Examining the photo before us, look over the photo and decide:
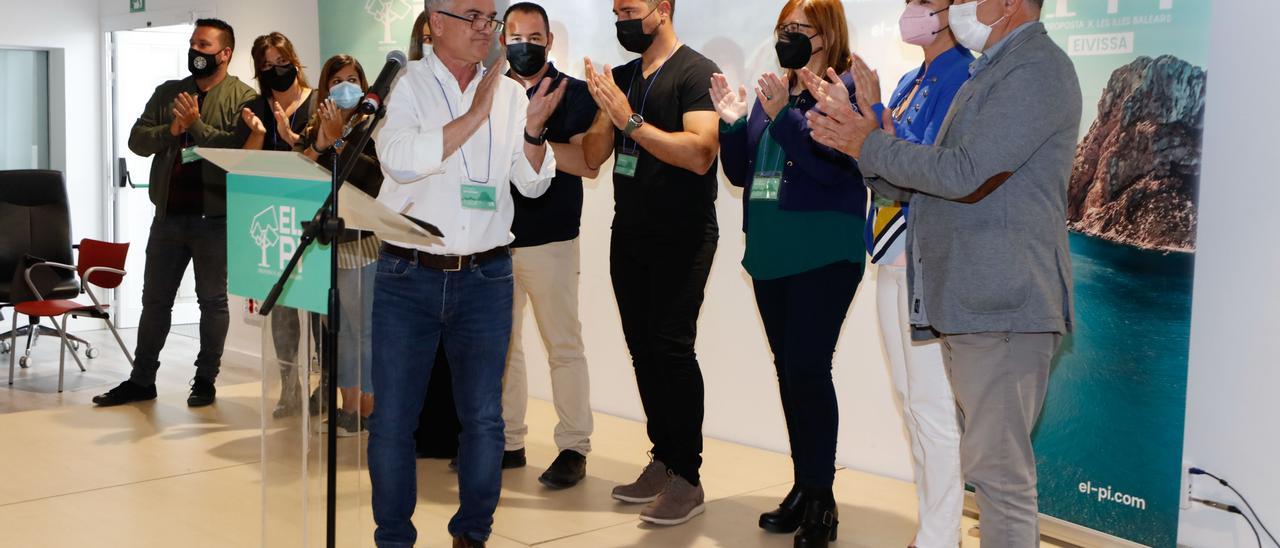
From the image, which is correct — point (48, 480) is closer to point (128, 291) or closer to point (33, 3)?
point (128, 291)

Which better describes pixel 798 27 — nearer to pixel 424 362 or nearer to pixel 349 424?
pixel 424 362

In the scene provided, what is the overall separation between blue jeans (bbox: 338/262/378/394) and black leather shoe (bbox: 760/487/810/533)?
1.46m

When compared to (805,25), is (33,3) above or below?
above

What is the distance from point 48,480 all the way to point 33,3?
5.67 m

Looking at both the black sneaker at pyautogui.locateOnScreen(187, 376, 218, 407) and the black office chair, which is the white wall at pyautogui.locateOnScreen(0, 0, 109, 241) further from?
the black sneaker at pyautogui.locateOnScreen(187, 376, 218, 407)

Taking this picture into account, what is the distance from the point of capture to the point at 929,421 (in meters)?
3.26

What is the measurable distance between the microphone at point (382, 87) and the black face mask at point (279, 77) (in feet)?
10.1

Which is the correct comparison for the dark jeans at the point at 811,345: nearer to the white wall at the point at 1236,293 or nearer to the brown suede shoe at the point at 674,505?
the brown suede shoe at the point at 674,505

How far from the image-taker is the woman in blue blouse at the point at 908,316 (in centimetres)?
312

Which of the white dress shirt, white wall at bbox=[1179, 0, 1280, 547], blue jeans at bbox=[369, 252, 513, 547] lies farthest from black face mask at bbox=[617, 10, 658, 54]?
white wall at bbox=[1179, 0, 1280, 547]

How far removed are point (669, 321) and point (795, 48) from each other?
0.99m

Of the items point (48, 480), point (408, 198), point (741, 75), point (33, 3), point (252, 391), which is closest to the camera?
point (408, 198)

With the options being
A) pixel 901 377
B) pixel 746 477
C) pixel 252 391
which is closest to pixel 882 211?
pixel 901 377

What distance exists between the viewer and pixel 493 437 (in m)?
3.24
